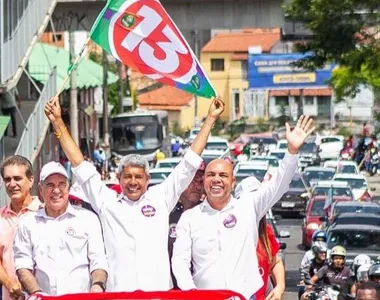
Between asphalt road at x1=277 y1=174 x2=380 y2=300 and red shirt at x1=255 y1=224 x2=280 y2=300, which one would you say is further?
asphalt road at x1=277 y1=174 x2=380 y2=300

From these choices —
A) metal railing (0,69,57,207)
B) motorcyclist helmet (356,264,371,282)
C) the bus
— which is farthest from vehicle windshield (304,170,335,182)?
motorcyclist helmet (356,264,371,282)

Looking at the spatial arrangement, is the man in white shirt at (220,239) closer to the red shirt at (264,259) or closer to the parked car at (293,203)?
the red shirt at (264,259)

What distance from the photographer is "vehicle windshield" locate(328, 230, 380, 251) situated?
26719mm

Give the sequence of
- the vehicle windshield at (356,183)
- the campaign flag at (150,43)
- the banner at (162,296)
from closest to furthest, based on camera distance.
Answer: the banner at (162,296), the campaign flag at (150,43), the vehicle windshield at (356,183)

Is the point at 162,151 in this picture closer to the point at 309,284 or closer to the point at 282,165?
the point at 309,284

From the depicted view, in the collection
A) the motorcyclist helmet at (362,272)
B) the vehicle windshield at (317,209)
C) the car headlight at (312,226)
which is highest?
the motorcyclist helmet at (362,272)

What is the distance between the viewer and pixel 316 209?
36.1 m

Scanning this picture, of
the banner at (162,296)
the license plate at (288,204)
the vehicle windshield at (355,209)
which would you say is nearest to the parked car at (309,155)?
the license plate at (288,204)

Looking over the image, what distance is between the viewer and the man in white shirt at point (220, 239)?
953 cm

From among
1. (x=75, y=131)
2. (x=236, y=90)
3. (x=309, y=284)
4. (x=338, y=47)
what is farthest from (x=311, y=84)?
(x=309, y=284)

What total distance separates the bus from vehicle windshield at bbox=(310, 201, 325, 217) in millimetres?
25093

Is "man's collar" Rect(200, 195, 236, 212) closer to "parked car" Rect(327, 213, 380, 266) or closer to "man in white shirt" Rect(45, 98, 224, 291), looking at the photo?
"man in white shirt" Rect(45, 98, 224, 291)

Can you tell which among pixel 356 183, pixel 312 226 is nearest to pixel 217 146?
pixel 356 183

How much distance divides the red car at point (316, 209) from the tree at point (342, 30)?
21.7 ft
